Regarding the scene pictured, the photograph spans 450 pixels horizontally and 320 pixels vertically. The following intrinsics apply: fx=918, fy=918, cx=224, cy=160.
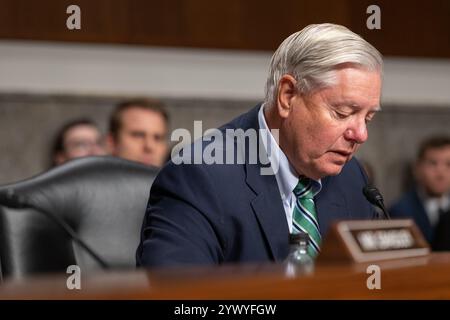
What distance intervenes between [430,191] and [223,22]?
1.49 m

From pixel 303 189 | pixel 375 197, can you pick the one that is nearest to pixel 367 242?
pixel 375 197

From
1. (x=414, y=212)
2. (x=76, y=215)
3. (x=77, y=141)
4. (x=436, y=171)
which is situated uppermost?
(x=76, y=215)

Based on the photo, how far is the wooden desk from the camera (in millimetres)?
1017

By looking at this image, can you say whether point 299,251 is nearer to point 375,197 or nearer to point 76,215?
point 375,197

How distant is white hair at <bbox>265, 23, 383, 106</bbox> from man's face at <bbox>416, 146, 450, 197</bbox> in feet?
10.1

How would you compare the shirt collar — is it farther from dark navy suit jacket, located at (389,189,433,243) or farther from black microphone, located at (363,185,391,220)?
dark navy suit jacket, located at (389,189,433,243)

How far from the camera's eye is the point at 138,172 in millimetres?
2328

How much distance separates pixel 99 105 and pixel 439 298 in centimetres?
Answer: 369

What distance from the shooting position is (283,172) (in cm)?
214

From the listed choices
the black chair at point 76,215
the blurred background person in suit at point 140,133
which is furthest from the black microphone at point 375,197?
the blurred background person in suit at point 140,133

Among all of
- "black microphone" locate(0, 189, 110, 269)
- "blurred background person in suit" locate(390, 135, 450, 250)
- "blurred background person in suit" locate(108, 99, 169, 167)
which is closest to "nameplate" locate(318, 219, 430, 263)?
"black microphone" locate(0, 189, 110, 269)

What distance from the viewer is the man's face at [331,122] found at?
6.73 feet

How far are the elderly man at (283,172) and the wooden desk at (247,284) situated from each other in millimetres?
605
